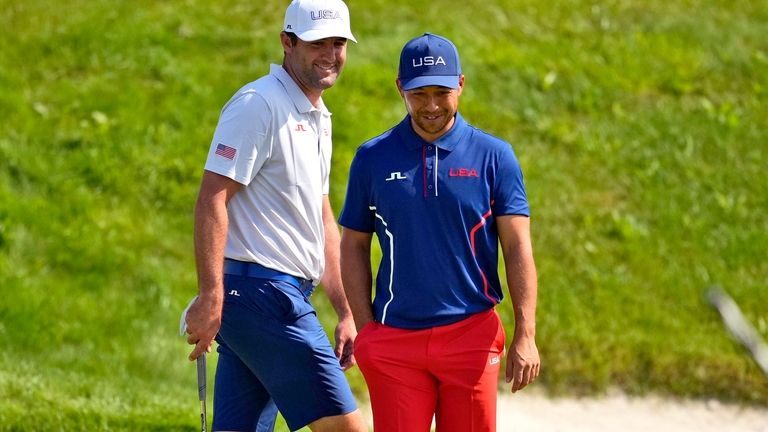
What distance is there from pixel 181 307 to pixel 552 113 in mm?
4374

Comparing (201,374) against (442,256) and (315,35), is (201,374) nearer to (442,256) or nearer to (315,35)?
(442,256)

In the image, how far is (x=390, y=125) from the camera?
11.1 metres

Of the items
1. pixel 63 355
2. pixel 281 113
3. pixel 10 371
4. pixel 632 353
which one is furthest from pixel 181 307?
pixel 281 113

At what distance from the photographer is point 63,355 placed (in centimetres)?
830

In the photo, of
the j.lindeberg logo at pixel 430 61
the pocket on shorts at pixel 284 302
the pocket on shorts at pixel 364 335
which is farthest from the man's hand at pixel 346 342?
the j.lindeberg logo at pixel 430 61

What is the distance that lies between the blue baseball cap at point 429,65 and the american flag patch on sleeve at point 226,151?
2.19 ft

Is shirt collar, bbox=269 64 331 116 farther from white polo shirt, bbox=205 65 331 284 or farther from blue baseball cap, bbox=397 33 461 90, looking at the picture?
blue baseball cap, bbox=397 33 461 90

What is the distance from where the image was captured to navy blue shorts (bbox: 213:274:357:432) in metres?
4.39

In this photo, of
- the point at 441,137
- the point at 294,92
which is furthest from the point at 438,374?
the point at 294,92

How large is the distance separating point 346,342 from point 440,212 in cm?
80

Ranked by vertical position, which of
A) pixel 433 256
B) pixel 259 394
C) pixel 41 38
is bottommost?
pixel 259 394

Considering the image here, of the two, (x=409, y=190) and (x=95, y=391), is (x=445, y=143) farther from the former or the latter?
(x=95, y=391)

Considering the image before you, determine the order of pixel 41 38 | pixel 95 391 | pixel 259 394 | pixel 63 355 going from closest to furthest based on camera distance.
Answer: pixel 259 394
pixel 95 391
pixel 63 355
pixel 41 38

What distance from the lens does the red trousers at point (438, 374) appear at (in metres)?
4.43
